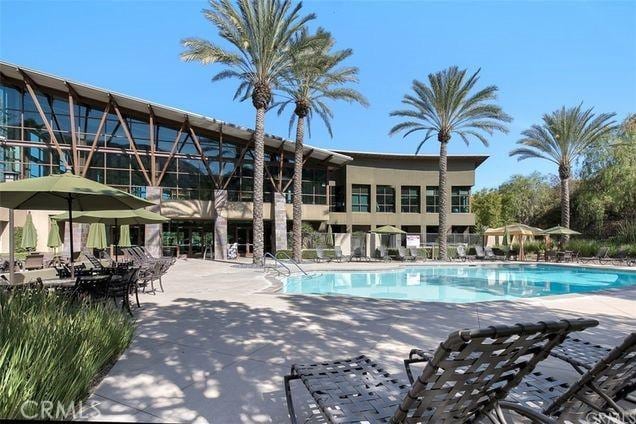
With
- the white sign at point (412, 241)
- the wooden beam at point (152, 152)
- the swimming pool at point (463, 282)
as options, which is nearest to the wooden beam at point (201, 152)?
the wooden beam at point (152, 152)

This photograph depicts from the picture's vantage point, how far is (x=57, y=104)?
23141 millimetres

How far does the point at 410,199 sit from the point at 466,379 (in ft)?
108

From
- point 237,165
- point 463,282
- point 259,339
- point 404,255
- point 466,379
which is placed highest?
point 237,165

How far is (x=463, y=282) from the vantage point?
15555 millimetres

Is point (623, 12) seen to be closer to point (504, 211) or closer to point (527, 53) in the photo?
point (527, 53)

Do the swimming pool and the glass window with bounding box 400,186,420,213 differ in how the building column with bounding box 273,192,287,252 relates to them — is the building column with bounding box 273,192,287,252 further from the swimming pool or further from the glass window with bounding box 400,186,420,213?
the glass window with bounding box 400,186,420,213

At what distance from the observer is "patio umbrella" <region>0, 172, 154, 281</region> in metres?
5.57

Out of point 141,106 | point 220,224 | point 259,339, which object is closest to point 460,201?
point 220,224

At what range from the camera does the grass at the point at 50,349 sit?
2535mm

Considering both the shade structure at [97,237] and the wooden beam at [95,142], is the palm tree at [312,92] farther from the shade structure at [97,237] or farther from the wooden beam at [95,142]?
the shade structure at [97,237]

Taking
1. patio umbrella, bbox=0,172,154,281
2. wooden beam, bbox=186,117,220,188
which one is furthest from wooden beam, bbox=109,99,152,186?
patio umbrella, bbox=0,172,154,281

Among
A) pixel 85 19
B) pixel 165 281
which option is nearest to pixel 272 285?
pixel 165 281

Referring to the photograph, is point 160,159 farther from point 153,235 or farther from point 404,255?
point 404,255

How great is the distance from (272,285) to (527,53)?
1069 cm
